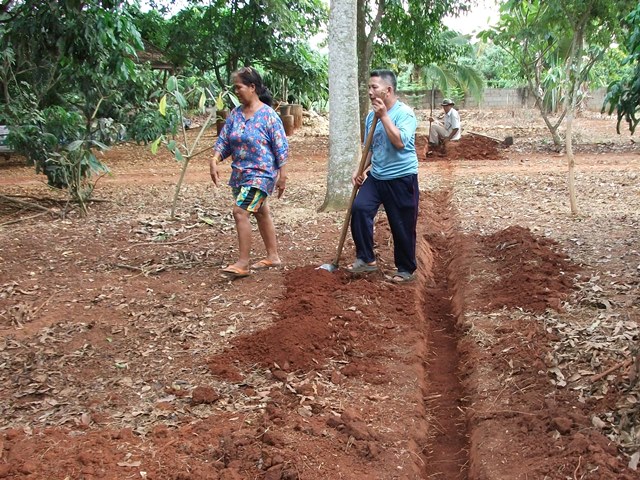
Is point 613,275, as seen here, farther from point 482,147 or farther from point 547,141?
point 547,141

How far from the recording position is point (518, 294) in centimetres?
566

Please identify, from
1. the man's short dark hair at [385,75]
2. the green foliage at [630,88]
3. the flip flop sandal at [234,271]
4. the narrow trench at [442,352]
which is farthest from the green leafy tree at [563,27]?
the flip flop sandal at [234,271]

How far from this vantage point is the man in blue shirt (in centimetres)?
552

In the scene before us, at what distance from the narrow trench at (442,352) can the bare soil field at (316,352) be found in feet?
0.07

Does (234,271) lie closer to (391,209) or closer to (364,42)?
(391,209)

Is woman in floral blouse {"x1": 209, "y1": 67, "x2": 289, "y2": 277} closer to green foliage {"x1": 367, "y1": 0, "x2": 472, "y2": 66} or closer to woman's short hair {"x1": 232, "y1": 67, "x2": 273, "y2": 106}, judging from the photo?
woman's short hair {"x1": 232, "y1": 67, "x2": 273, "y2": 106}

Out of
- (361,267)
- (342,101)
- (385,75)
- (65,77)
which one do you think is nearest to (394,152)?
(385,75)

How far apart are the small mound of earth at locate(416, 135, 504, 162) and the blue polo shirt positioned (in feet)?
33.4

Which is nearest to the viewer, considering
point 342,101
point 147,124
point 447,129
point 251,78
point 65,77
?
point 251,78

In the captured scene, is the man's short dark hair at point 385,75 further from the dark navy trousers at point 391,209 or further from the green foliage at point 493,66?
the green foliage at point 493,66

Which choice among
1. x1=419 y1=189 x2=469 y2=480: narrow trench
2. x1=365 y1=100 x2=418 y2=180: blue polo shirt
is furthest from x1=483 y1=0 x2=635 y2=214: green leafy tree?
x1=365 y1=100 x2=418 y2=180: blue polo shirt

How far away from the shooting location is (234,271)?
5867 millimetres

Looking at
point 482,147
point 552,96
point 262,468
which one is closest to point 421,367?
point 262,468

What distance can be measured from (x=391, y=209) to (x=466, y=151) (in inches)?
422
